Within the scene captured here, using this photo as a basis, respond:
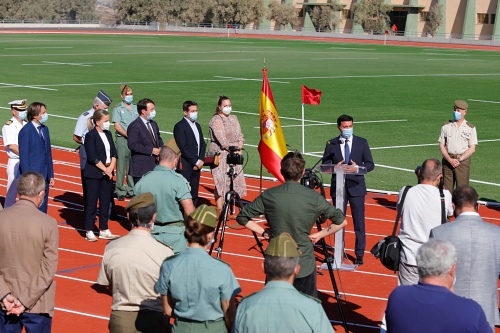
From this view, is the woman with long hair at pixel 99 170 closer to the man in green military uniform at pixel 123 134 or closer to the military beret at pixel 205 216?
the man in green military uniform at pixel 123 134

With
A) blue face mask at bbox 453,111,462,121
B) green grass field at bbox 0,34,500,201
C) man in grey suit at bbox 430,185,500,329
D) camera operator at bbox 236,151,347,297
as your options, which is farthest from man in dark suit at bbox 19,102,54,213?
green grass field at bbox 0,34,500,201

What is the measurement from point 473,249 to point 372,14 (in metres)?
101

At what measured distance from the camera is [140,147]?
14.6 metres

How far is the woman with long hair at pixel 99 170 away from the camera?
1388 cm

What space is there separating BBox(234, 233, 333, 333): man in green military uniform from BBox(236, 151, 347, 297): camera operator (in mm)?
2557

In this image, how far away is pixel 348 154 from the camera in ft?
42.2

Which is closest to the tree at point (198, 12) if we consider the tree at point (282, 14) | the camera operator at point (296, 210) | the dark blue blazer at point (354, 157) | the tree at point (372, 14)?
the tree at point (282, 14)

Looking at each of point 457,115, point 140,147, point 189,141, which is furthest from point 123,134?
point 457,115

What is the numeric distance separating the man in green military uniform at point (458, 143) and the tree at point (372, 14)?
3616 inches

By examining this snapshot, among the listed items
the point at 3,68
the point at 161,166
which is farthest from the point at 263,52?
the point at 161,166

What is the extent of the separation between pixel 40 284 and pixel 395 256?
128 inches

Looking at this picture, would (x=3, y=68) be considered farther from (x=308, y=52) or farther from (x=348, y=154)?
(x=348, y=154)

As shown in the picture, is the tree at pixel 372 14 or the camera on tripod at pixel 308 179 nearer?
the camera on tripod at pixel 308 179

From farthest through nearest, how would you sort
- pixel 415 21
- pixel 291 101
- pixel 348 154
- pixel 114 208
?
pixel 415 21
pixel 291 101
pixel 114 208
pixel 348 154
